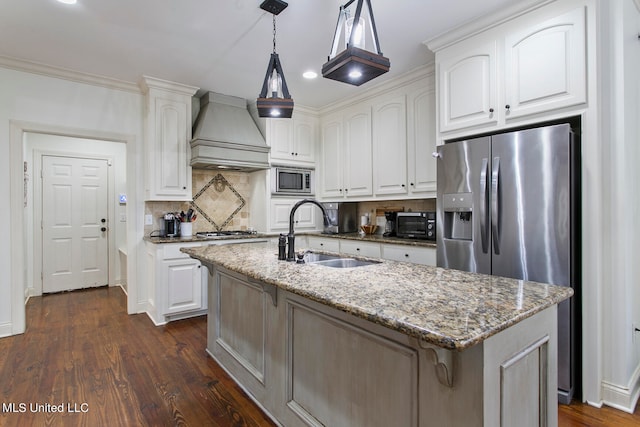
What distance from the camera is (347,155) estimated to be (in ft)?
14.0

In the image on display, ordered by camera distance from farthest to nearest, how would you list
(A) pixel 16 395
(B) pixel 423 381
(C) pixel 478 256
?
(C) pixel 478 256, (A) pixel 16 395, (B) pixel 423 381

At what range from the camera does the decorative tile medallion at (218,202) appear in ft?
14.1

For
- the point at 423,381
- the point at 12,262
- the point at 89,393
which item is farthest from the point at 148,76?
the point at 423,381

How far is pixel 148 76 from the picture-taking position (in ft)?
11.5

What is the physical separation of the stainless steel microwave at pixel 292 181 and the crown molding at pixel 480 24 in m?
2.25

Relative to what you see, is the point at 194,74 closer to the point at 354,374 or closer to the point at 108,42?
the point at 108,42

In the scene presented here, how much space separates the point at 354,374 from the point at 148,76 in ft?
11.5

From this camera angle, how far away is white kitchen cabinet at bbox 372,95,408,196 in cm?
360

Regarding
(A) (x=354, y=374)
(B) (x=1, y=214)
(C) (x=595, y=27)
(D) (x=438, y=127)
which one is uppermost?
(C) (x=595, y=27)

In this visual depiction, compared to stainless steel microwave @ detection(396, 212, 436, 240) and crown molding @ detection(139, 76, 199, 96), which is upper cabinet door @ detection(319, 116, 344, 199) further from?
crown molding @ detection(139, 76, 199, 96)

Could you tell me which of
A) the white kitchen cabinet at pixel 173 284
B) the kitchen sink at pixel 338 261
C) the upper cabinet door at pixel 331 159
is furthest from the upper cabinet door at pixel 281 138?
the kitchen sink at pixel 338 261

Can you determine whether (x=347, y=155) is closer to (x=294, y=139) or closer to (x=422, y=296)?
(x=294, y=139)

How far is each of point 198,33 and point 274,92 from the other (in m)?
1.00

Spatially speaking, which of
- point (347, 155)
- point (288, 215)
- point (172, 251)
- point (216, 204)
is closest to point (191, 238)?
point (172, 251)
